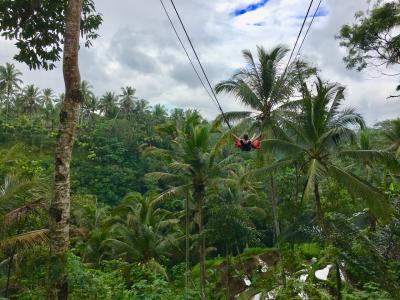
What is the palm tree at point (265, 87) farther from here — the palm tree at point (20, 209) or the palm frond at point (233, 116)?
the palm tree at point (20, 209)

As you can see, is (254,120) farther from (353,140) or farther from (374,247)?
(374,247)

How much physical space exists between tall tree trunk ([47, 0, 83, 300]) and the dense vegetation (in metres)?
0.29

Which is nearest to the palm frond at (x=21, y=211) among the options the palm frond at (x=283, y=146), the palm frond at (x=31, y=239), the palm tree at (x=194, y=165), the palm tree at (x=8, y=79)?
the palm frond at (x=31, y=239)

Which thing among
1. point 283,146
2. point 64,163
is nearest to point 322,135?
point 283,146

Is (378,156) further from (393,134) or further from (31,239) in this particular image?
(393,134)

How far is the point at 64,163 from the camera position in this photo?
223 inches

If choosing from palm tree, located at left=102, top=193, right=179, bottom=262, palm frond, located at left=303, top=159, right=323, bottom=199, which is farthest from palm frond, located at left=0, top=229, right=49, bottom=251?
palm tree, located at left=102, top=193, right=179, bottom=262

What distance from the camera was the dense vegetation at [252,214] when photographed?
7.08 metres

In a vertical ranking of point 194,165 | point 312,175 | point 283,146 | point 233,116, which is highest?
point 233,116

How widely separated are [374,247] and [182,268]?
36.1 feet

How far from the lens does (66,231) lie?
5527 millimetres

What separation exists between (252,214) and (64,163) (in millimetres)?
21534

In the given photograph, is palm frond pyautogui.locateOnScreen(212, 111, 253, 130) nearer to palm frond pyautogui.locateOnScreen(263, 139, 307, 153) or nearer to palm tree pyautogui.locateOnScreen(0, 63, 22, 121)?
palm frond pyautogui.locateOnScreen(263, 139, 307, 153)

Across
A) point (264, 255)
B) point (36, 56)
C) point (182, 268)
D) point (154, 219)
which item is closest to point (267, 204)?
point (264, 255)
